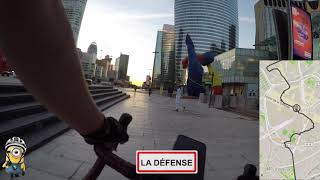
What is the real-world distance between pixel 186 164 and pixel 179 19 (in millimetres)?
114256

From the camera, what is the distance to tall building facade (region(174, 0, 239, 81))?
10850 cm

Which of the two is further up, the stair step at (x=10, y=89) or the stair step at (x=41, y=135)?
the stair step at (x=10, y=89)

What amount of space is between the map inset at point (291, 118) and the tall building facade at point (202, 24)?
339 feet

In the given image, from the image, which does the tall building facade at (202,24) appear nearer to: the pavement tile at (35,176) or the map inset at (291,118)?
the pavement tile at (35,176)

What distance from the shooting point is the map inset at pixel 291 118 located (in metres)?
1.79

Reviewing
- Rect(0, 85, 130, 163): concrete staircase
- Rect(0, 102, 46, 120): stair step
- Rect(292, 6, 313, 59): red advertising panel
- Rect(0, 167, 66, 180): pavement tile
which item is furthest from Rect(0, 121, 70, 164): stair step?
Rect(292, 6, 313, 59): red advertising panel

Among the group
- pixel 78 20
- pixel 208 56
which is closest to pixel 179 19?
pixel 78 20

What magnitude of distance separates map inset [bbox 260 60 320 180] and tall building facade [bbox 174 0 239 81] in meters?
103

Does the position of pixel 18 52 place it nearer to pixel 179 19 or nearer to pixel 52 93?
pixel 52 93

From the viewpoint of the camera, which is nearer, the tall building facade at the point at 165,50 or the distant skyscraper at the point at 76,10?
the distant skyscraper at the point at 76,10

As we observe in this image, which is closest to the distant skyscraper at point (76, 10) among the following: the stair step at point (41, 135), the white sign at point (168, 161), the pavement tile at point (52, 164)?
the stair step at point (41, 135)

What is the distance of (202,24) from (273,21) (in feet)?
321

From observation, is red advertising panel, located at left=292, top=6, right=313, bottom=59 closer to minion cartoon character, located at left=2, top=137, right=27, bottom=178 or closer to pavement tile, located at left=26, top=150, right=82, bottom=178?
pavement tile, located at left=26, top=150, right=82, bottom=178

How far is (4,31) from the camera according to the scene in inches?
20.7
